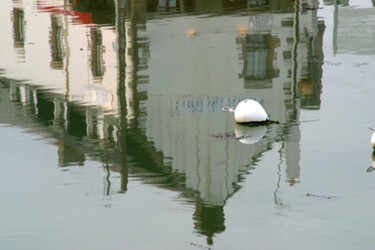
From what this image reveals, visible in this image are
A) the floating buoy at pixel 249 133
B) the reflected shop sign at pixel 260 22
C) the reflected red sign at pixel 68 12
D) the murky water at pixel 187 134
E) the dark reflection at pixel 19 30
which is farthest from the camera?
the reflected red sign at pixel 68 12

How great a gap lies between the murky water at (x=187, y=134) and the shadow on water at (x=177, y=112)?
46mm

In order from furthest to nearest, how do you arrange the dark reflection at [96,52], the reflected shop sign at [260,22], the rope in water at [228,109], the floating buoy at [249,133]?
the reflected shop sign at [260,22] → the dark reflection at [96,52] → the rope in water at [228,109] → the floating buoy at [249,133]

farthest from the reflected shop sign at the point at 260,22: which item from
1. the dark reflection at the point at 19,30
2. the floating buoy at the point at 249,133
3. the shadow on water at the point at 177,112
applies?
the floating buoy at the point at 249,133

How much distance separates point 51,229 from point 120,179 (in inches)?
88.0

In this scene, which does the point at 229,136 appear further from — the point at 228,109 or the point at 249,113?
the point at 228,109

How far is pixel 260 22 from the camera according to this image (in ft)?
89.1

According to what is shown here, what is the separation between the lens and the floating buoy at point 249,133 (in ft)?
47.0

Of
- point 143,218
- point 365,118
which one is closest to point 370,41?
point 365,118

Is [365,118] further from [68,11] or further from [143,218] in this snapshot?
[68,11]

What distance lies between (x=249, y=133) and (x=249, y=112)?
1.62 ft

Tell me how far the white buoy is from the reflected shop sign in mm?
10977

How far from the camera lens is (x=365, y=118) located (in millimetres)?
15633

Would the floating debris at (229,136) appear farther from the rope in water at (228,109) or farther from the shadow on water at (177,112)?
the rope in water at (228,109)

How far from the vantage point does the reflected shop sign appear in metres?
26.2
